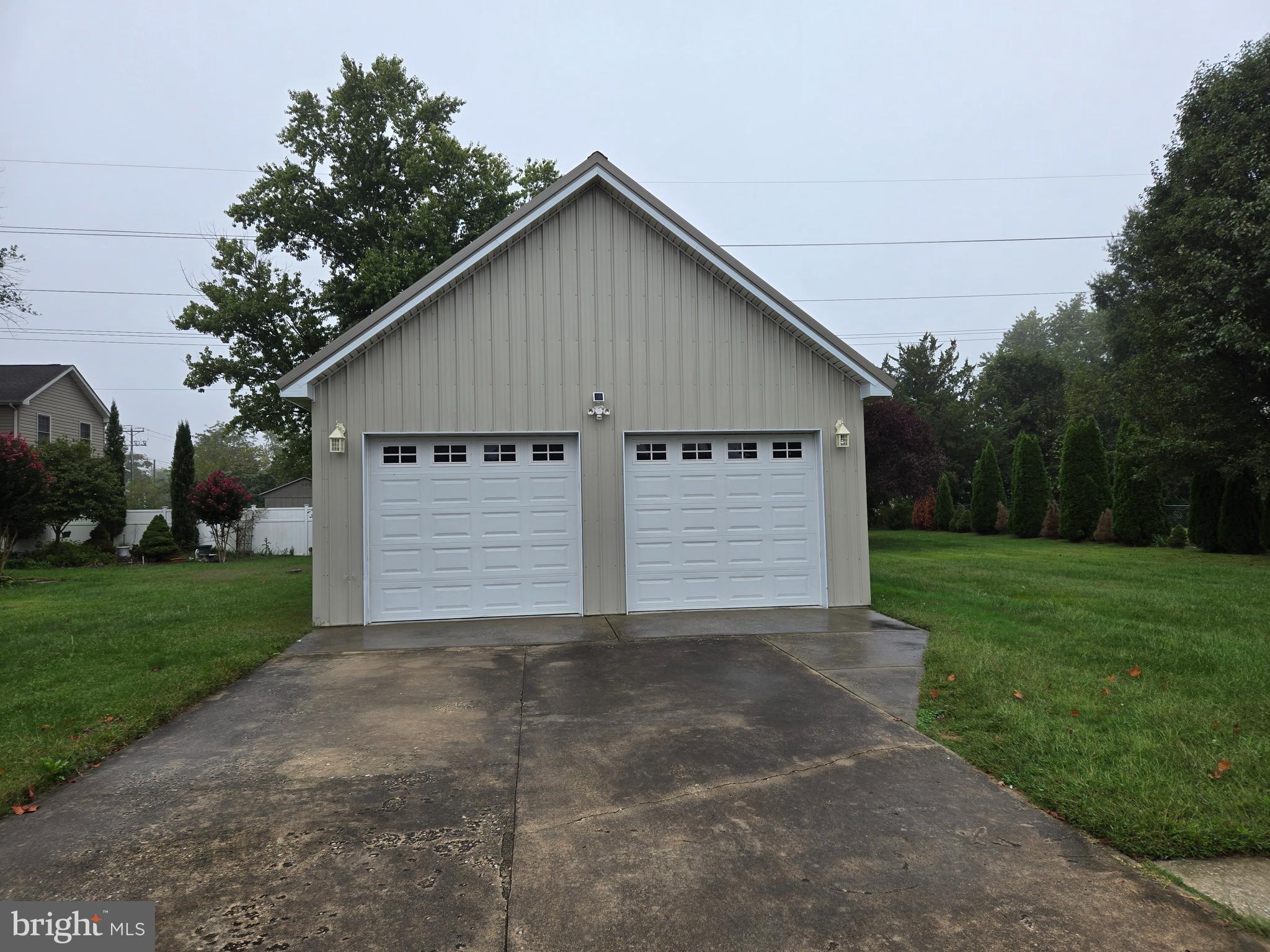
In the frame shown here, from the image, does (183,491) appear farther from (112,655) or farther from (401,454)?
(112,655)

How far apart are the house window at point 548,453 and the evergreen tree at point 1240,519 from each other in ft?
55.5

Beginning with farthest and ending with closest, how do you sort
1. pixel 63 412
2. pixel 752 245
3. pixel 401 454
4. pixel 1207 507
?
1. pixel 63 412
2. pixel 752 245
3. pixel 1207 507
4. pixel 401 454

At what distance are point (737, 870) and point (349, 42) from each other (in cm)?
2331

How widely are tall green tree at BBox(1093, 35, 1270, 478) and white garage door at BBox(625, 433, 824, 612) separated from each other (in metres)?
10.4

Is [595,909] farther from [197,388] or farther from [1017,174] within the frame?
[1017,174]

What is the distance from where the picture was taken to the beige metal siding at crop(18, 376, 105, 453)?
77.1 ft

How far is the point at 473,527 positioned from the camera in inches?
351

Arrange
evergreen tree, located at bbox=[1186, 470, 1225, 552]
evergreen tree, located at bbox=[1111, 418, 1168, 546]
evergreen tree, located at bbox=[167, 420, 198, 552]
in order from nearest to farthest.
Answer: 1. evergreen tree, located at bbox=[1186, 470, 1225, 552]
2. evergreen tree, located at bbox=[1111, 418, 1168, 546]
3. evergreen tree, located at bbox=[167, 420, 198, 552]

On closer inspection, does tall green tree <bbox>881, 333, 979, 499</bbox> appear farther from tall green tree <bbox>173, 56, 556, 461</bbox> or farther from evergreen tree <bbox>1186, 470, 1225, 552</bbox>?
tall green tree <bbox>173, 56, 556, 461</bbox>

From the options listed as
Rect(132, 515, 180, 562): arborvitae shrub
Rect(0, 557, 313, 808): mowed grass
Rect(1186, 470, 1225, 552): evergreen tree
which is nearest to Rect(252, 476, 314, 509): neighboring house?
Rect(132, 515, 180, 562): arborvitae shrub

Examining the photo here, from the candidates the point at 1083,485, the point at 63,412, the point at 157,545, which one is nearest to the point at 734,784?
the point at 1083,485

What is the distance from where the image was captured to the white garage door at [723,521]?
30.0ft

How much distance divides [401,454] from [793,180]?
17788mm

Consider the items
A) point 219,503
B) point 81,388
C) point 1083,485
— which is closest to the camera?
point 219,503
